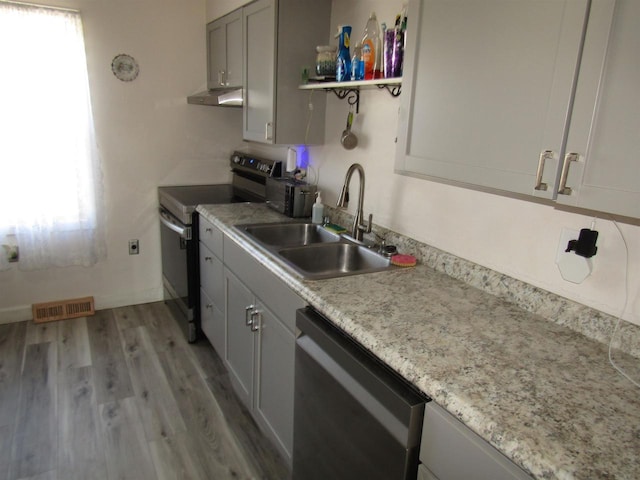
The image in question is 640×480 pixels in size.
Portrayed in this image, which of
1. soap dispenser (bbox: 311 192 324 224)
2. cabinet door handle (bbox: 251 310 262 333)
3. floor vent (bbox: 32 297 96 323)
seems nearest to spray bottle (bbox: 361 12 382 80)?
soap dispenser (bbox: 311 192 324 224)

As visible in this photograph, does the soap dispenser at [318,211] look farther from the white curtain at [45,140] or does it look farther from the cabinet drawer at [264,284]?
the white curtain at [45,140]

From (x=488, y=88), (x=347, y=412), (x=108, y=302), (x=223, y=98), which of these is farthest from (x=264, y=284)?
(x=108, y=302)

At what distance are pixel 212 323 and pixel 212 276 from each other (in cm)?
30

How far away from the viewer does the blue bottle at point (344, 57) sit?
2045mm

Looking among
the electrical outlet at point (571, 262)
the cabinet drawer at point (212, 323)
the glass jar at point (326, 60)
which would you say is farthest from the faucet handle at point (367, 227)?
the cabinet drawer at point (212, 323)

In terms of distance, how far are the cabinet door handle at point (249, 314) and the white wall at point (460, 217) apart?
73 cm

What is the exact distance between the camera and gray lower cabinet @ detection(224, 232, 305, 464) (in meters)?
1.73

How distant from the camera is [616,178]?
0.91 metres

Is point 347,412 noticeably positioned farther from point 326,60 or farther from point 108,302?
point 108,302

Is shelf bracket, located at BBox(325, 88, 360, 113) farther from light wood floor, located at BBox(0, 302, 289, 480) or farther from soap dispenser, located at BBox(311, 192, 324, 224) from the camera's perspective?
light wood floor, located at BBox(0, 302, 289, 480)

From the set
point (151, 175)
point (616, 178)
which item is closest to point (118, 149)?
point (151, 175)

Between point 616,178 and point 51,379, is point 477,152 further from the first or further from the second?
point 51,379

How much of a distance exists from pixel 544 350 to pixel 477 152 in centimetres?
56

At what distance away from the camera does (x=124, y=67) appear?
3.12 m
